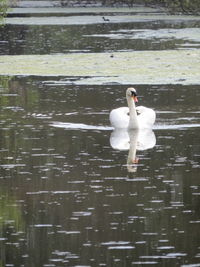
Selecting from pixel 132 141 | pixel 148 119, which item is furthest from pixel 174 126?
pixel 132 141

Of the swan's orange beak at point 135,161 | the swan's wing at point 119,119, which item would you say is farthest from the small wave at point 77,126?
the swan's orange beak at point 135,161

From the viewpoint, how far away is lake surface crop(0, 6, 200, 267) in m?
Result: 8.36

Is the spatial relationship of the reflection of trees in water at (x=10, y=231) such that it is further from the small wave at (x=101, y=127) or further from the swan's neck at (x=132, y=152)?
the small wave at (x=101, y=127)

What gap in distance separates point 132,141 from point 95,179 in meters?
2.94

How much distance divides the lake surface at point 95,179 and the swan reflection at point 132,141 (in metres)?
0.01

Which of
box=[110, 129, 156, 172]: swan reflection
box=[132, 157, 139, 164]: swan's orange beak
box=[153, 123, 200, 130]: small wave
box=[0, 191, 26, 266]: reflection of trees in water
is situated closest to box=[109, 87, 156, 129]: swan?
box=[110, 129, 156, 172]: swan reflection

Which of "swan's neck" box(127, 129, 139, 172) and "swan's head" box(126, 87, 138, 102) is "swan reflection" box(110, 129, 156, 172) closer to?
"swan's neck" box(127, 129, 139, 172)

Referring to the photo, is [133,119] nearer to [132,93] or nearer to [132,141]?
[132,93]

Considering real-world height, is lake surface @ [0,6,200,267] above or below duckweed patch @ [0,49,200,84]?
below

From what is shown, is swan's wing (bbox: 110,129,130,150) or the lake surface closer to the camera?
the lake surface

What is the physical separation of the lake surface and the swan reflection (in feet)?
0.04

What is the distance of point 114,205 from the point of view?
32.6ft

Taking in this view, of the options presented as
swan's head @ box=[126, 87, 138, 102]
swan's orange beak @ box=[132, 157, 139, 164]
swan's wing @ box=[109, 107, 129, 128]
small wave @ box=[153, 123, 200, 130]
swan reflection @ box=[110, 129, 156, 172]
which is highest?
swan's head @ box=[126, 87, 138, 102]

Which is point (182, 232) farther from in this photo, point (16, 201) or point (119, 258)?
point (16, 201)
